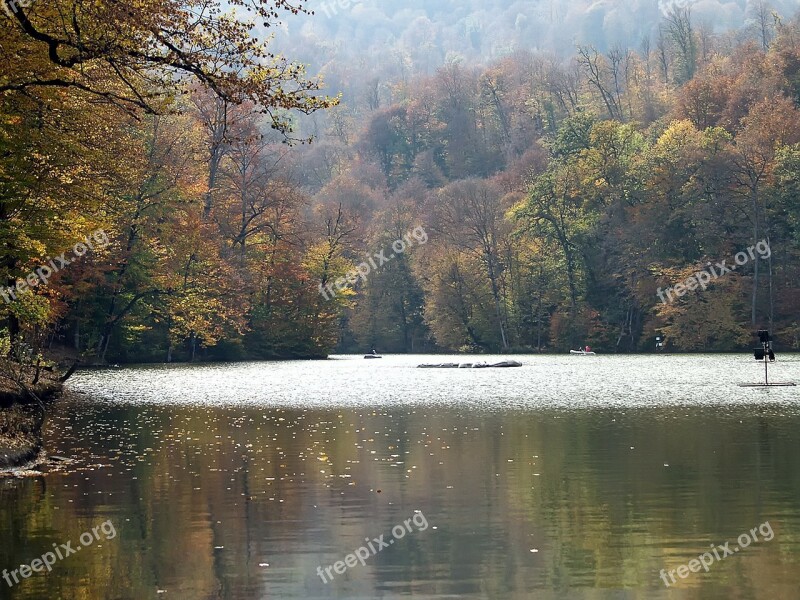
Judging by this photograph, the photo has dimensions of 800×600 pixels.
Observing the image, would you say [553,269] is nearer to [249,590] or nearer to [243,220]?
[243,220]

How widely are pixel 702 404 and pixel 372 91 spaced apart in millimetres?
115601

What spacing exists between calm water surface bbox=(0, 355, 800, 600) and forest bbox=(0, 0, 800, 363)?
8.51 meters

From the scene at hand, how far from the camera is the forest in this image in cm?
3494

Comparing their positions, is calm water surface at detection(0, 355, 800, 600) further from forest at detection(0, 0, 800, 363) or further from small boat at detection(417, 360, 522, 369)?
small boat at detection(417, 360, 522, 369)

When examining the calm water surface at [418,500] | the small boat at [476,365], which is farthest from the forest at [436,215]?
the small boat at [476,365]

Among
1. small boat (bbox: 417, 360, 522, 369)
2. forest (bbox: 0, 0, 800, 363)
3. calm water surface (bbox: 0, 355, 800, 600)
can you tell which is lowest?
calm water surface (bbox: 0, 355, 800, 600)

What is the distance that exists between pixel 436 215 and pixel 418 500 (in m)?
85.4

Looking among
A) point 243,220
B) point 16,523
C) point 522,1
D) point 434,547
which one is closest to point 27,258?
point 16,523

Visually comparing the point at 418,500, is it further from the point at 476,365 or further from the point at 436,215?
the point at 436,215

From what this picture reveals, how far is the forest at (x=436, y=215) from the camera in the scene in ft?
115

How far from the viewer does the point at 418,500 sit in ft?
46.9

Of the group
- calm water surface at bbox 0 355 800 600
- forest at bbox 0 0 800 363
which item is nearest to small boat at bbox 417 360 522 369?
forest at bbox 0 0 800 363

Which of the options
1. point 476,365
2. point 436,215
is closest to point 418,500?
point 476,365

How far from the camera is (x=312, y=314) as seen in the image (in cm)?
7631
